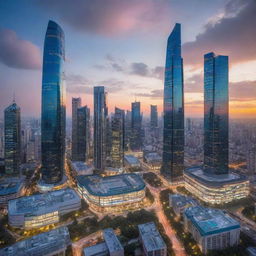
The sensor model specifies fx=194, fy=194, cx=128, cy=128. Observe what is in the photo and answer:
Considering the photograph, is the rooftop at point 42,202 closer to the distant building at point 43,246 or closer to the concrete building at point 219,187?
the distant building at point 43,246

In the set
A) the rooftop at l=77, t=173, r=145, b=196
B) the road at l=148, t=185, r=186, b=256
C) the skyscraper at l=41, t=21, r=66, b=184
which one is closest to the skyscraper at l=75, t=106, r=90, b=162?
the skyscraper at l=41, t=21, r=66, b=184

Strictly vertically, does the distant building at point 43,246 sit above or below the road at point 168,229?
above

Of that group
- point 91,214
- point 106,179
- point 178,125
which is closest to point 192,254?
point 91,214

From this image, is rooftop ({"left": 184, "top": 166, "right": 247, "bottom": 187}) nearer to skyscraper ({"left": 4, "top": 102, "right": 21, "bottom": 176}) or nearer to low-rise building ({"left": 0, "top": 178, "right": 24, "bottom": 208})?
low-rise building ({"left": 0, "top": 178, "right": 24, "bottom": 208})

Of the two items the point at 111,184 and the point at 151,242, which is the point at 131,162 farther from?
the point at 151,242

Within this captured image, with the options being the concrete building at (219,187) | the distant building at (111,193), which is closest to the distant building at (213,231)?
the concrete building at (219,187)

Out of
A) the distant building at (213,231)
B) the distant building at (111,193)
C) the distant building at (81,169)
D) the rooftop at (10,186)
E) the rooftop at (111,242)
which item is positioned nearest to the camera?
the rooftop at (111,242)
